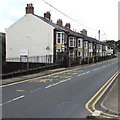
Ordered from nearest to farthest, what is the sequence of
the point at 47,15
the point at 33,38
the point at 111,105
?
1. the point at 111,105
2. the point at 33,38
3. the point at 47,15

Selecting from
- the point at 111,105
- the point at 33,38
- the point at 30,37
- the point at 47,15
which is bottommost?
the point at 111,105

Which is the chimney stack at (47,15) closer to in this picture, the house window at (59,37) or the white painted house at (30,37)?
the white painted house at (30,37)

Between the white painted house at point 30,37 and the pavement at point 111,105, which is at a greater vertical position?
the white painted house at point 30,37

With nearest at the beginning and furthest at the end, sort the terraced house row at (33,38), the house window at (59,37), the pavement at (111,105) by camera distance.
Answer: the pavement at (111,105) < the terraced house row at (33,38) < the house window at (59,37)

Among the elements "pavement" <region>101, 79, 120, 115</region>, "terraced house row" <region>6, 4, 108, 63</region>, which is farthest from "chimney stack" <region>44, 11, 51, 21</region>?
"pavement" <region>101, 79, 120, 115</region>

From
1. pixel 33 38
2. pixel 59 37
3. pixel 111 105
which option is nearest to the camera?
pixel 111 105

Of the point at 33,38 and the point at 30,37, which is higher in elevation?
the point at 30,37

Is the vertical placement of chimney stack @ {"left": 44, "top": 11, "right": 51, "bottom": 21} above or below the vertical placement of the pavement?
above

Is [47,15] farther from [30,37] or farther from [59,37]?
[30,37]

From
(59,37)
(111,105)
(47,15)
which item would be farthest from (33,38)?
(111,105)

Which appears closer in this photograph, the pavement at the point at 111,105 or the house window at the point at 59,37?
the pavement at the point at 111,105

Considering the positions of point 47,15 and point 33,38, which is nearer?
point 33,38

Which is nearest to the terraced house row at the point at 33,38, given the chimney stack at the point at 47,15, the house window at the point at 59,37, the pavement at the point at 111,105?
the house window at the point at 59,37

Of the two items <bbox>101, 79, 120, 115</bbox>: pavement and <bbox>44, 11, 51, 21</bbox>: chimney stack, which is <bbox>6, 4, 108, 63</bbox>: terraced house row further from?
<bbox>101, 79, 120, 115</bbox>: pavement
